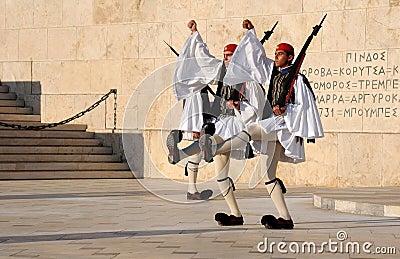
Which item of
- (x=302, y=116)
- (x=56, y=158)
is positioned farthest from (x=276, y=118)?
(x=56, y=158)

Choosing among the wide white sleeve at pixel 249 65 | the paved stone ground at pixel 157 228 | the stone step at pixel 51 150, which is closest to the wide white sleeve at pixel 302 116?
the wide white sleeve at pixel 249 65

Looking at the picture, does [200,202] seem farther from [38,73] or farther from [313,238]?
[38,73]

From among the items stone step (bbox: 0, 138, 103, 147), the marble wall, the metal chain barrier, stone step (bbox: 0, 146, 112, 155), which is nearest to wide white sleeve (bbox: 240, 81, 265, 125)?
the marble wall

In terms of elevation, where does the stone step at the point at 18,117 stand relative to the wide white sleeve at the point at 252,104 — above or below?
below

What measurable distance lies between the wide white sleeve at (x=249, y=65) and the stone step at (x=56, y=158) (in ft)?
31.4

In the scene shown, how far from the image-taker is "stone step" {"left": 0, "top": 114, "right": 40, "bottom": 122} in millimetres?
20531

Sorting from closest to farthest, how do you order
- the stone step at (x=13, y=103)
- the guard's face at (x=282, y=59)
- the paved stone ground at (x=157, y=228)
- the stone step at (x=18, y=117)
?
the paved stone ground at (x=157, y=228), the guard's face at (x=282, y=59), the stone step at (x=18, y=117), the stone step at (x=13, y=103)

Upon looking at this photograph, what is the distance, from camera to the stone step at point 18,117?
20531mm

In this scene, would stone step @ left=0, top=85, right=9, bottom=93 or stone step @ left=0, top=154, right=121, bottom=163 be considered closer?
stone step @ left=0, top=154, right=121, bottom=163

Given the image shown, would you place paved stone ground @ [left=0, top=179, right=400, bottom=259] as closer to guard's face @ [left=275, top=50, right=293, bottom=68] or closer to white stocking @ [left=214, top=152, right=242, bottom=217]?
white stocking @ [left=214, top=152, right=242, bottom=217]

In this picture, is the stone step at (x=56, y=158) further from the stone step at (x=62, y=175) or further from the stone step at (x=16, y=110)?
the stone step at (x=16, y=110)

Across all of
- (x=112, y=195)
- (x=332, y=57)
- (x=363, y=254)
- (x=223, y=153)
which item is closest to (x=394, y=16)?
(x=332, y=57)

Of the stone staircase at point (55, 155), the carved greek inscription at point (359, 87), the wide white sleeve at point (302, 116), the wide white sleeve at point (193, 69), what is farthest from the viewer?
the stone staircase at point (55, 155)

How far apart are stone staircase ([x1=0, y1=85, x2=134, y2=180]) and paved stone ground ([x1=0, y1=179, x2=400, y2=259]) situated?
331 centimetres
